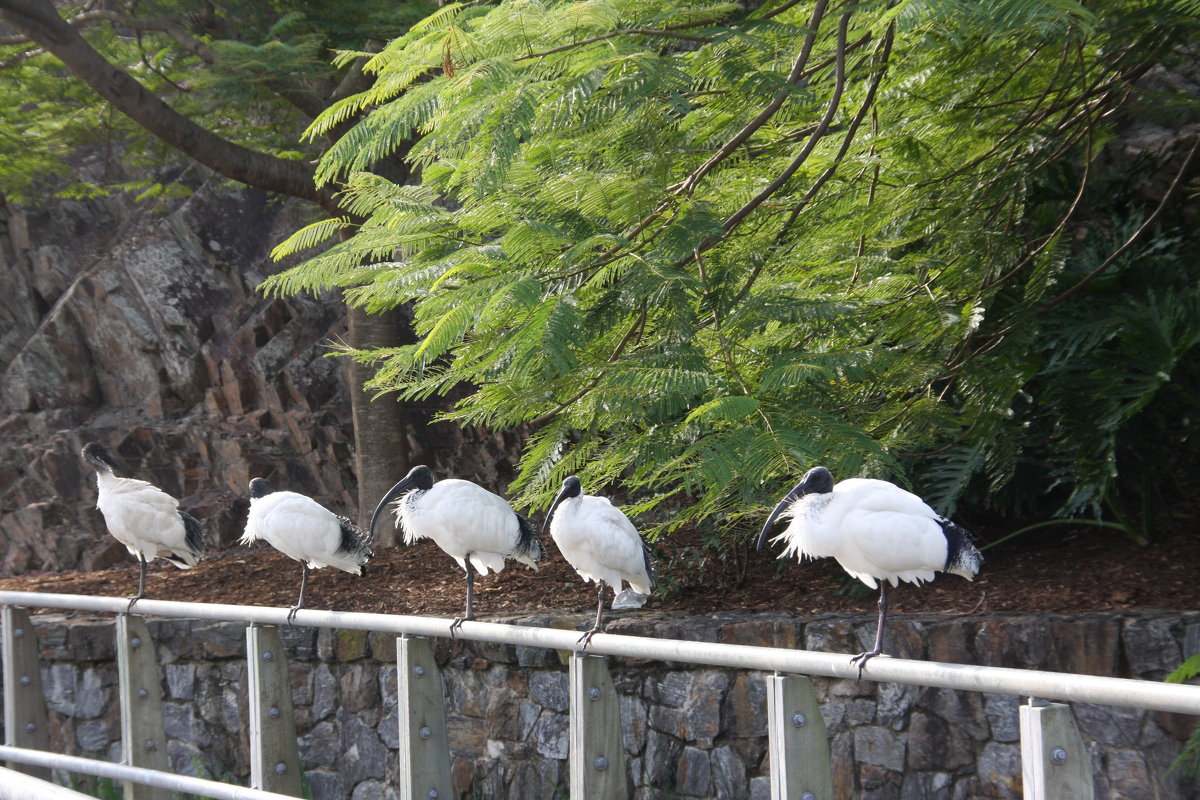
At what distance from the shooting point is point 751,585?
22.0ft

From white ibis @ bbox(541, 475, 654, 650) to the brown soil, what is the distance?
1199 millimetres

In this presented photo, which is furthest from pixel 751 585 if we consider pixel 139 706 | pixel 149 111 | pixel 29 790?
pixel 149 111

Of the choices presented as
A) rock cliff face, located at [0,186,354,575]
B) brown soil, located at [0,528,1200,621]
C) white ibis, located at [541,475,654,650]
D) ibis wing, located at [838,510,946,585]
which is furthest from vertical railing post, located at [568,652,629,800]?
rock cliff face, located at [0,186,354,575]

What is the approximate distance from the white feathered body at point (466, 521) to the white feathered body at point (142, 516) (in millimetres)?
2277

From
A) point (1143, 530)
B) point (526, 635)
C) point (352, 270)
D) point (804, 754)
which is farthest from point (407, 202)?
point (1143, 530)

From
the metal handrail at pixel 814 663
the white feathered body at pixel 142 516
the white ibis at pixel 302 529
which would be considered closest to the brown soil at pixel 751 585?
the white ibis at pixel 302 529

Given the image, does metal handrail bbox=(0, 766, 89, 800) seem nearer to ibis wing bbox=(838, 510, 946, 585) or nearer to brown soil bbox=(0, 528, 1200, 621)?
ibis wing bbox=(838, 510, 946, 585)

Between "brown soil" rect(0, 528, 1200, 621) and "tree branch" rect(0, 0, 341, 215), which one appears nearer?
"brown soil" rect(0, 528, 1200, 621)

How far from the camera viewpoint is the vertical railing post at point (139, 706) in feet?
17.8

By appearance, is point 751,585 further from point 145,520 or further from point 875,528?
point 145,520

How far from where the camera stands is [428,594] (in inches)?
305

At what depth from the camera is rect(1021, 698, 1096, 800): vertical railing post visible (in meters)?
2.52

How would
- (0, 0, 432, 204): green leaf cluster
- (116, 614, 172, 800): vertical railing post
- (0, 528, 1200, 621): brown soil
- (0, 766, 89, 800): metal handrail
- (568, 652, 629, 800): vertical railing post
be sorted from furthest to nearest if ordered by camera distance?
(0, 0, 432, 204): green leaf cluster
(0, 528, 1200, 621): brown soil
(116, 614, 172, 800): vertical railing post
(568, 652, 629, 800): vertical railing post
(0, 766, 89, 800): metal handrail

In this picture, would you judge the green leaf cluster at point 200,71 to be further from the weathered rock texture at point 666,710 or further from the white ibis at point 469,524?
the weathered rock texture at point 666,710
